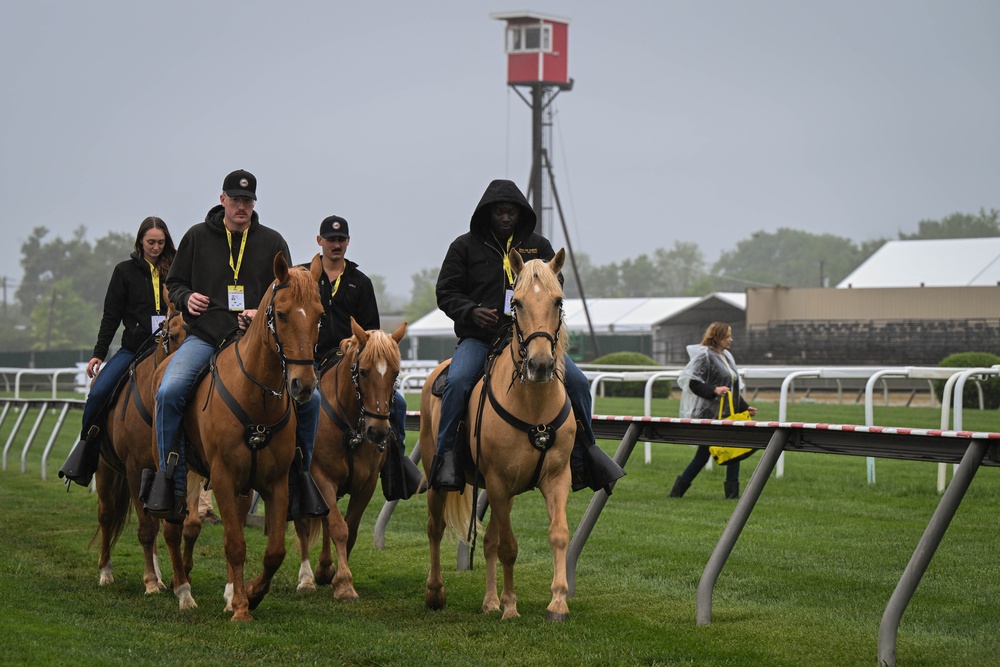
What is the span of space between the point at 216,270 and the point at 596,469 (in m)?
2.80

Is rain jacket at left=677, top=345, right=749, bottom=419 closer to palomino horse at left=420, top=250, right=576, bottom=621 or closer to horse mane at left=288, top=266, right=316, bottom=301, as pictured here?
Answer: palomino horse at left=420, top=250, right=576, bottom=621

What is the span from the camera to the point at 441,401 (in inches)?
330

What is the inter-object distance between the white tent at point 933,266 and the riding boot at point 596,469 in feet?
163

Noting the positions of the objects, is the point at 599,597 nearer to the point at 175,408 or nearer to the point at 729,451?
the point at 175,408

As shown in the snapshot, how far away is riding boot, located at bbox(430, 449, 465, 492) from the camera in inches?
308

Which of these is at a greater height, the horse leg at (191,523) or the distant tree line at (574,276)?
the distant tree line at (574,276)

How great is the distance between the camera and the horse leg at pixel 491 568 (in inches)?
309

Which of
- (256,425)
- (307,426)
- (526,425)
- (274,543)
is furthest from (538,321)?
(274,543)

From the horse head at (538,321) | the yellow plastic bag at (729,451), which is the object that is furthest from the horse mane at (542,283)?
the yellow plastic bag at (729,451)

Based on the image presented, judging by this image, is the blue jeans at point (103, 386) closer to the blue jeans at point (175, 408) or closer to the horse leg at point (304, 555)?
the blue jeans at point (175, 408)

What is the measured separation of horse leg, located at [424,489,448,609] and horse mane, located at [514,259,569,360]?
65.6 inches

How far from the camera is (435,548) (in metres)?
8.38

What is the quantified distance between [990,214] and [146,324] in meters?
159

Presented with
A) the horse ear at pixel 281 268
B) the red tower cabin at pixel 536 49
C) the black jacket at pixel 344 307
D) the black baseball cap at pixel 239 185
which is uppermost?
the red tower cabin at pixel 536 49
